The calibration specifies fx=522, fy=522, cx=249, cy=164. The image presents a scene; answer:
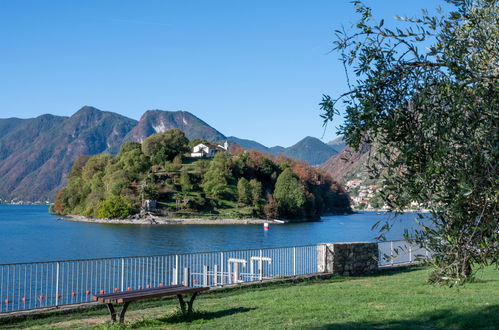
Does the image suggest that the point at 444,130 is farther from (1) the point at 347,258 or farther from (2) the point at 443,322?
(1) the point at 347,258

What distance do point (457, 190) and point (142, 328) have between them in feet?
25.0

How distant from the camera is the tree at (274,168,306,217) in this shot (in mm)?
127125

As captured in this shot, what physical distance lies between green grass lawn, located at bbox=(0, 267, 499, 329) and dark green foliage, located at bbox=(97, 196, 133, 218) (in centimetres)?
10228

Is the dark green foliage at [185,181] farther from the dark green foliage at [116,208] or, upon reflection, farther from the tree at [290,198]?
the tree at [290,198]

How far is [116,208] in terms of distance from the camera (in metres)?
114

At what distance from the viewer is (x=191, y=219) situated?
110m

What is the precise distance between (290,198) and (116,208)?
41.3 m

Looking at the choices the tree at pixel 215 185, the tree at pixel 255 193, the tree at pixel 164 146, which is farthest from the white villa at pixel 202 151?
the tree at pixel 255 193

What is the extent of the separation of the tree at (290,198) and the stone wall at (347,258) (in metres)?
105

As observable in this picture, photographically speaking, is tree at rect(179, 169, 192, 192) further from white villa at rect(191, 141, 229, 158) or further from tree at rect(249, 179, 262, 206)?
white villa at rect(191, 141, 229, 158)

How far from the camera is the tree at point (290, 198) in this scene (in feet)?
417

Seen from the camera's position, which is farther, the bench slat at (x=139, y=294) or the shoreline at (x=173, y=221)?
the shoreline at (x=173, y=221)

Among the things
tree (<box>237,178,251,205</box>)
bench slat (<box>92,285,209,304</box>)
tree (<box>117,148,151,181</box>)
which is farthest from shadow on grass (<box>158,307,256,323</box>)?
tree (<box>117,148,151,181</box>)

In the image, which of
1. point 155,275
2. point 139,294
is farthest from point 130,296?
point 155,275
